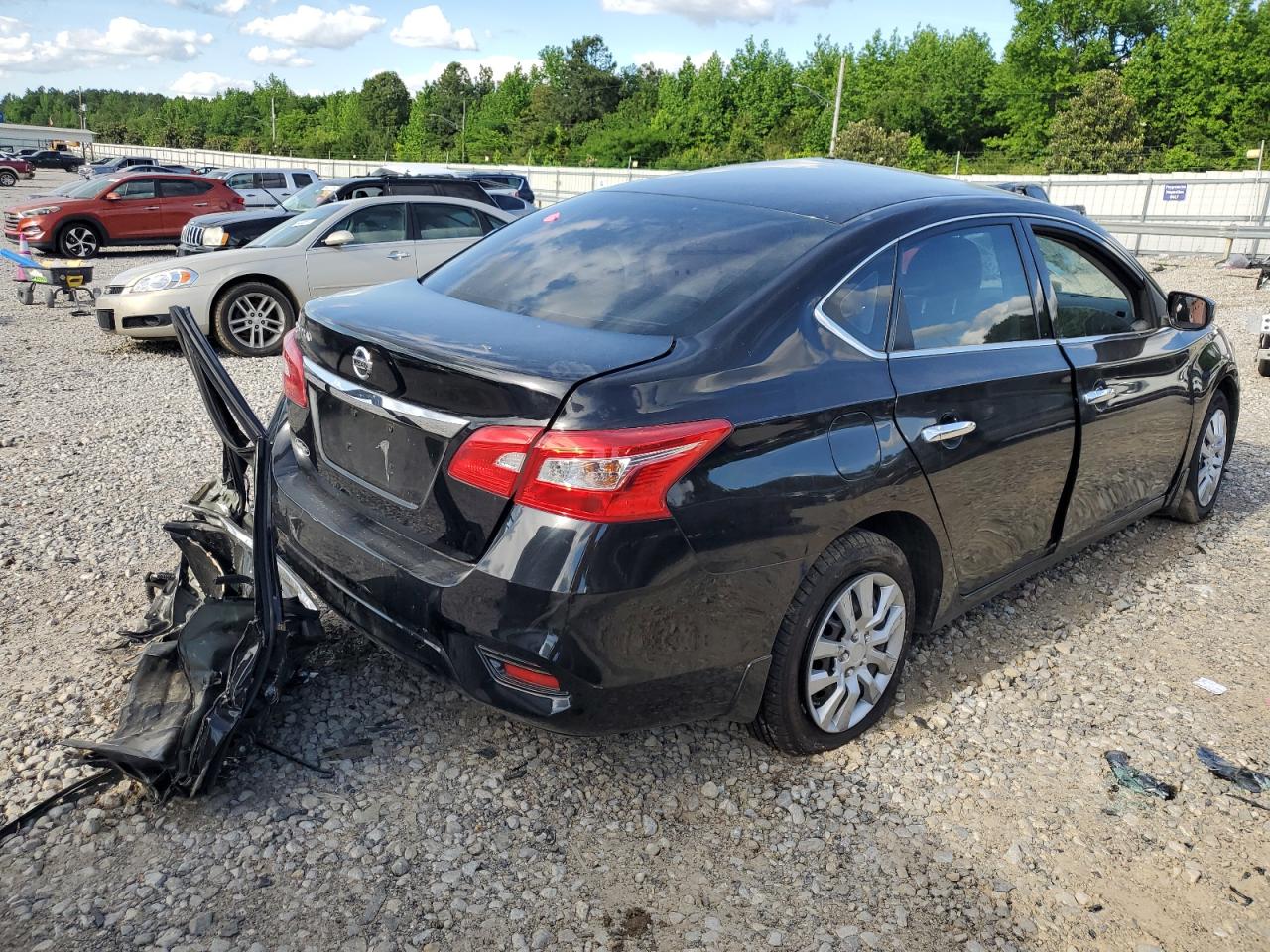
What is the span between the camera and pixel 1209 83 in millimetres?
56531

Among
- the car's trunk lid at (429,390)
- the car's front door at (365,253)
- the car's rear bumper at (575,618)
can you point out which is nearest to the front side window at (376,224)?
the car's front door at (365,253)

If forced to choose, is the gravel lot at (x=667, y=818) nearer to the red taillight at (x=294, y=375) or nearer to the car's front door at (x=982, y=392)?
the car's front door at (x=982, y=392)

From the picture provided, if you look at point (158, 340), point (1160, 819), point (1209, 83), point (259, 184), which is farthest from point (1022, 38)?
point (1160, 819)

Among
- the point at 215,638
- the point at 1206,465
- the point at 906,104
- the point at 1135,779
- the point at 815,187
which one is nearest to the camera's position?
the point at 215,638

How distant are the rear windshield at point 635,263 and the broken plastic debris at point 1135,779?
195cm

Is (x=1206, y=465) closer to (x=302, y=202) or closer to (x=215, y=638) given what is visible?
(x=215, y=638)

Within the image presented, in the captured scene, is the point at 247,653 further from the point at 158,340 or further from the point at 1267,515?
the point at 158,340

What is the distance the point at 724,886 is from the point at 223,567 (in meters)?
2.04

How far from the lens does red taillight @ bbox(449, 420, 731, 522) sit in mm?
2439

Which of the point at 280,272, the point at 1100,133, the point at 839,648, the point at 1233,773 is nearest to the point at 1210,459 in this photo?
the point at 1233,773

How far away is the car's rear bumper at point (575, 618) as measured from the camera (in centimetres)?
247

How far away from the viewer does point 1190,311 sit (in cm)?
471

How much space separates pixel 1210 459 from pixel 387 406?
4.63m

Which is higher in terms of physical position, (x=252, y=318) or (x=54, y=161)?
(x=54, y=161)
